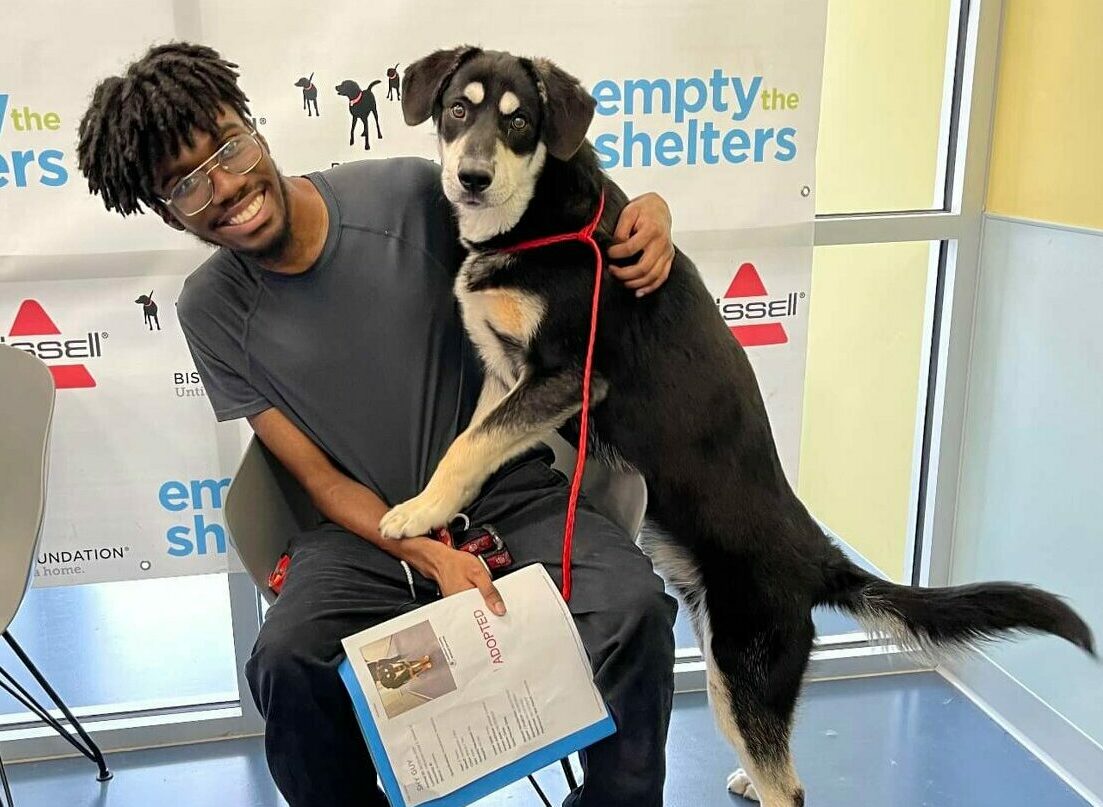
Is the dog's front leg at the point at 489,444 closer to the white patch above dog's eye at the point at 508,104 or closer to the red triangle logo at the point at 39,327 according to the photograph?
the white patch above dog's eye at the point at 508,104

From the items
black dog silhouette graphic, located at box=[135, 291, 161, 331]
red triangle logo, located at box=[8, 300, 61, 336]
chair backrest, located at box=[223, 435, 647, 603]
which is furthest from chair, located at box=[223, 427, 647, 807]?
red triangle logo, located at box=[8, 300, 61, 336]

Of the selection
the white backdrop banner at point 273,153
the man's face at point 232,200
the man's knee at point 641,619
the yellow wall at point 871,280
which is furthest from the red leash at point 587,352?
the yellow wall at point 871,280

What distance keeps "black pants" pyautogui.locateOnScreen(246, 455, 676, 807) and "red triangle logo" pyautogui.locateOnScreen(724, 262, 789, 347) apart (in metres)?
0.98

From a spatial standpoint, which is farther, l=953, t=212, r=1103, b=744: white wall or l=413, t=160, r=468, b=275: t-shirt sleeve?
l=953, t=212, r=1103, b=744: white wall

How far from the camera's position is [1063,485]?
2240mm

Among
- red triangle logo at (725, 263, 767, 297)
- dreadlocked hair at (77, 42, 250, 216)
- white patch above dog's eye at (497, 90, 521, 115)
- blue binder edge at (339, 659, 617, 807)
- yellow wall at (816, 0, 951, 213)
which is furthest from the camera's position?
yellow wall at (816, 0, 951, 213)

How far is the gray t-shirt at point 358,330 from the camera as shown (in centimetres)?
161

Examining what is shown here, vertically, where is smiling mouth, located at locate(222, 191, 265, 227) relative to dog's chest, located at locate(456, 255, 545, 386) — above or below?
above

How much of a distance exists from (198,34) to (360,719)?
1.41 metres

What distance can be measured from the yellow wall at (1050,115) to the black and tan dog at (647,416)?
3.40 feet

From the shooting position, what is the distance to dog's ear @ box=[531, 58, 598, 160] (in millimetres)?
1512

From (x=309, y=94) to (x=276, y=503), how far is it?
0.89 meters

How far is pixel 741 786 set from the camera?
7.00 ft

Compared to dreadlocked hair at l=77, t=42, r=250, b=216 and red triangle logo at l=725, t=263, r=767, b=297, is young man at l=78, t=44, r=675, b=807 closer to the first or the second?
dreadlocked hair at l=77, t=42, r=250, b=216
